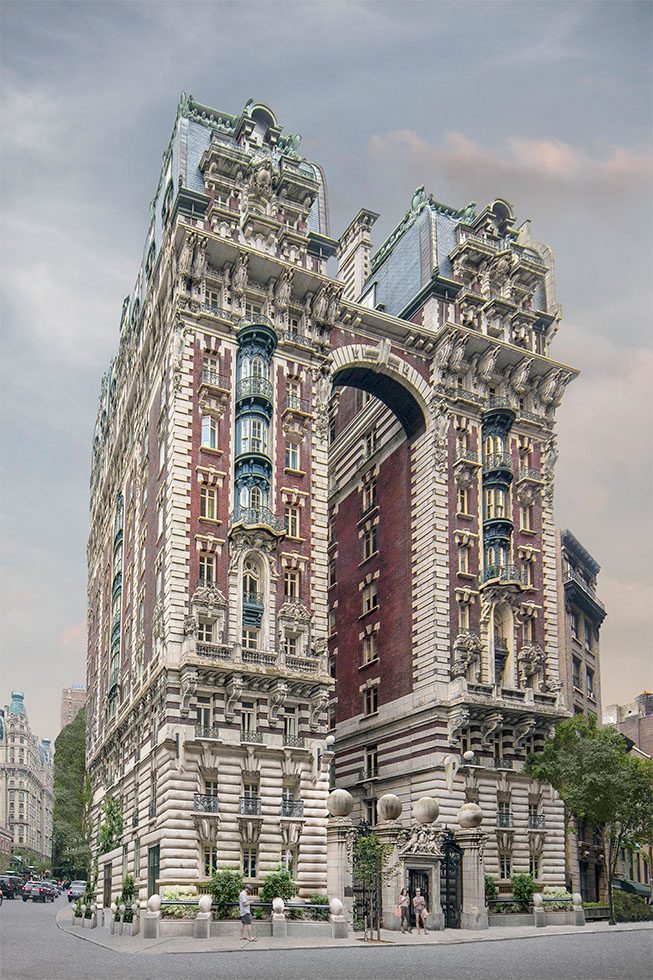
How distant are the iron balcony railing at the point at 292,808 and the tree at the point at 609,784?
1825 centimetres

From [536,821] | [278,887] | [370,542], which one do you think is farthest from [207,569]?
[536,821]

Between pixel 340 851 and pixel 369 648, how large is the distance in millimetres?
26392

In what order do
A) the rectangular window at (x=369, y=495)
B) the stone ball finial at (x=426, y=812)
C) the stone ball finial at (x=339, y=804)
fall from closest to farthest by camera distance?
the stone ball finial at (x=426, y=812) < the stone ball finial at (x=339, y=804) < the rectangular window at (x=369, y=495)

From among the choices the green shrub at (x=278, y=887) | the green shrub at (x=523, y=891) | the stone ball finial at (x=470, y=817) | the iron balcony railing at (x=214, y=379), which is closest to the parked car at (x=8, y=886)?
the green shrub at (x=278, y=887)

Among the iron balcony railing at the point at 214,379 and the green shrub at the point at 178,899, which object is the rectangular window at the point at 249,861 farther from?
the iron balcony railing at the point at 214,379

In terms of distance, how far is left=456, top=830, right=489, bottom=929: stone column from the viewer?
62438 millimetres

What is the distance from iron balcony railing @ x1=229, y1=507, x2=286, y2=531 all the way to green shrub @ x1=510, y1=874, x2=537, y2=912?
28.0m

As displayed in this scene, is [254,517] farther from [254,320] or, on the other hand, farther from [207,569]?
[254,320]

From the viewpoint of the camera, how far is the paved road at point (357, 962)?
3572 cm

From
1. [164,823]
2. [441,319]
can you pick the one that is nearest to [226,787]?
[164,823]

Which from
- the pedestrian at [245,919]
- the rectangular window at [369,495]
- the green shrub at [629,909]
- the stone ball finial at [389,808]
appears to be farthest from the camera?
the rectangular window at [369,495]

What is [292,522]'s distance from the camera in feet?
244

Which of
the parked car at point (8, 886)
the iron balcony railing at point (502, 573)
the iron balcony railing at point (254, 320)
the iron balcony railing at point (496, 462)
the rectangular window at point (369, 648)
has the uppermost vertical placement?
the iron balcony railing at point (254, 320)

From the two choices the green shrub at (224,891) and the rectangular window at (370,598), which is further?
the rectangular window at (370,598)
